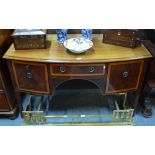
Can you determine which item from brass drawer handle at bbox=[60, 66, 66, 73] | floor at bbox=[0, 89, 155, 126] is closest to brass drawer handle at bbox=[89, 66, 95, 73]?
brass drawer handle at bbox=[60, 66, 66, 73]

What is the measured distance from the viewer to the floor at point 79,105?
1.49 m

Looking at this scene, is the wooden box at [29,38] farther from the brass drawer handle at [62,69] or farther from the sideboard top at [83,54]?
the brass drawer handle at [62,69]

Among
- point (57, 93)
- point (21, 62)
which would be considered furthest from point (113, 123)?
point (21, 62)

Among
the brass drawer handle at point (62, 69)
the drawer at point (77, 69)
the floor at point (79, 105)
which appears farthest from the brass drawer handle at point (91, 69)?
the floor at point (79, 105)

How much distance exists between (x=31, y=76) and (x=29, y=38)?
0.23 m

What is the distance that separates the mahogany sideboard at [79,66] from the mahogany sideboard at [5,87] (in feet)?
0.28

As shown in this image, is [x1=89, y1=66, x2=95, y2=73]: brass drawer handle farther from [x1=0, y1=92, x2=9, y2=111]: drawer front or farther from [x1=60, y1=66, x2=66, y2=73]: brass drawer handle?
[x1=0, y1=92, x2=9, y2=111]: drawer front

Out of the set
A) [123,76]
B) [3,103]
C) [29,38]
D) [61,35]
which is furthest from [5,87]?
[123,76]

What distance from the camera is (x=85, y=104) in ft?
5.32

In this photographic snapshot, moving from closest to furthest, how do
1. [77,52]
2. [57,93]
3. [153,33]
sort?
[77,52] < [153,33] < [57,93]

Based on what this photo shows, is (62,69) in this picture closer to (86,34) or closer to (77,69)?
(77,69)

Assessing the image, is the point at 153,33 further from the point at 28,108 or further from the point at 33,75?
the point at 28,108

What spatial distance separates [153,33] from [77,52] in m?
0.57

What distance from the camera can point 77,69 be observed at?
1.17 metres
